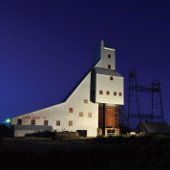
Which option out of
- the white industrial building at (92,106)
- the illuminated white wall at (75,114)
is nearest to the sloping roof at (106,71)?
the white industrial building at (92,106)

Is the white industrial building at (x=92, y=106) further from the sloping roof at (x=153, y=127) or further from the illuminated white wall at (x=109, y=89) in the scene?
the sloping roof at (x=153, y=127)

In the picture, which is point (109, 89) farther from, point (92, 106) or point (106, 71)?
point (92, 106)

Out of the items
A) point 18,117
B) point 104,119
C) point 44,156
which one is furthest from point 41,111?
point 44,156

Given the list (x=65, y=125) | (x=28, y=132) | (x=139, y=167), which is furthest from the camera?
(x=65, y=125)

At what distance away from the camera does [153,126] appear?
56.5 m

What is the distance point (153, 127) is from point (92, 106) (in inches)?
615

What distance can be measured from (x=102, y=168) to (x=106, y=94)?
1531 inches

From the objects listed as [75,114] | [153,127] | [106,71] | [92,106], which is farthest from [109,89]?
[153,127]

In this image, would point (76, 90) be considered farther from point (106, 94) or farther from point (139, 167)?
point (139, 167)

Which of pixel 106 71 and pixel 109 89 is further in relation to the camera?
pixel 106 71

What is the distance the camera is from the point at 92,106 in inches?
1881

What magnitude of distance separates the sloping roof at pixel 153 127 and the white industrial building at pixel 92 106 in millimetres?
8394

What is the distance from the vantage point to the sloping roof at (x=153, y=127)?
54.7m

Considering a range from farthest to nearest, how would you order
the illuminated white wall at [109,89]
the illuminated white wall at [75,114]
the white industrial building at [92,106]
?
the illuminated white wall at [109,89], the white industrial building at [92,106], the illuminated white wall at [75,114]
